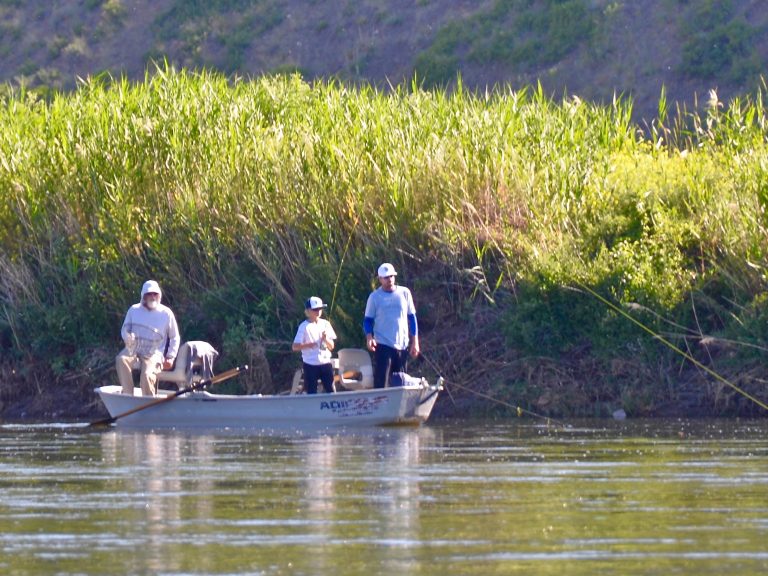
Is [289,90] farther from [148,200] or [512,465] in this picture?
[512,465]

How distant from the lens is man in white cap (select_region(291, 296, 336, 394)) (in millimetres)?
18016

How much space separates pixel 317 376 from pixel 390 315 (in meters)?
1.01

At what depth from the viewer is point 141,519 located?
10.2 meters

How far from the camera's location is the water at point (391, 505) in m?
8.65

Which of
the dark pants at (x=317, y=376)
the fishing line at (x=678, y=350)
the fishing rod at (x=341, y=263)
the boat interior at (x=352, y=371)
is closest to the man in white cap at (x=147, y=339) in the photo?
the boat interior at (x=352, y=371)

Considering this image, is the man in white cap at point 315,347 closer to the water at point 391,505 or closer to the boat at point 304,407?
the boat at point 304,407

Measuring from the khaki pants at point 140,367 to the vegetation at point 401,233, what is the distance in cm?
169

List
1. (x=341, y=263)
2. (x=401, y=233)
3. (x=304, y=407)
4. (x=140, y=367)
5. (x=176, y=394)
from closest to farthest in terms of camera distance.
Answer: (x=304, y=407), (x=176, y=394), (x=140, y=367), (x=341, y=263), (x=401, y=233)

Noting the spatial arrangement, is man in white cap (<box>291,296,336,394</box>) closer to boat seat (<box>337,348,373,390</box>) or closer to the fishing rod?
boat seat (<box>337,348,373,390</box>)

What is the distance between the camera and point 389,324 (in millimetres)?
18156

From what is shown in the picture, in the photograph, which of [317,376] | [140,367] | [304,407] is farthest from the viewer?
[140,367]

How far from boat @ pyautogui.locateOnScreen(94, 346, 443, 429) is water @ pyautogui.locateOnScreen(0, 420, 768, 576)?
1283 mm

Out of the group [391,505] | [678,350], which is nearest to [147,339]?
[678,350]

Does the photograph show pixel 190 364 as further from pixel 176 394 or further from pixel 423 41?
pixel 423 41
